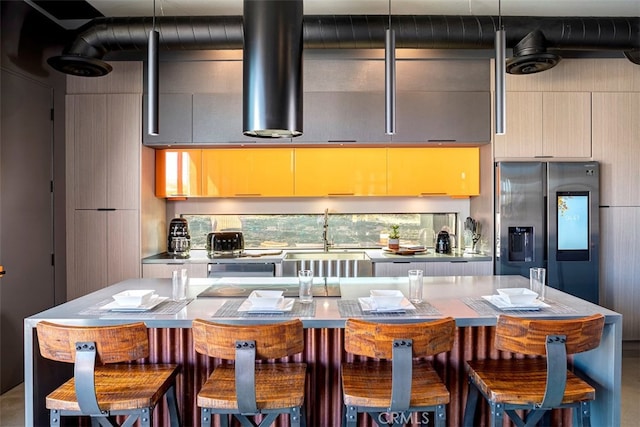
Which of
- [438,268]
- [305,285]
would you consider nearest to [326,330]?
[305,285]

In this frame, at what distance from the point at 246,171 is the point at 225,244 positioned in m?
0.74

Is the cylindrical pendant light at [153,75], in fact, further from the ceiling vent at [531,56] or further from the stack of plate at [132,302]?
the ceiling vent at [531,56]

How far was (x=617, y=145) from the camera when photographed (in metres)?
4.06

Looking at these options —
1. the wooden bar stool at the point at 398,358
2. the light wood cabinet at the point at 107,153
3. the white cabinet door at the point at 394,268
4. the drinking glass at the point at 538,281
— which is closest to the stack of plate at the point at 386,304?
the wooden bar stool at the point at 398,358

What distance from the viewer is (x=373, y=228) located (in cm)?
472

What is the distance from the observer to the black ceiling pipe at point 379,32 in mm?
3473

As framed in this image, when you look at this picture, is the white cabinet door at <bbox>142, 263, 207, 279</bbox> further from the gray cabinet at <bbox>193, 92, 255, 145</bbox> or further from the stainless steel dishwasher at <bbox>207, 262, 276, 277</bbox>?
the gray cabinet at <bbox>193, 92, 255, 145</bbox>

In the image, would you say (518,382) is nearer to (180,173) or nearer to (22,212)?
(180,173)

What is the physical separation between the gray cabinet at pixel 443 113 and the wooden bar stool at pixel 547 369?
2526 mm

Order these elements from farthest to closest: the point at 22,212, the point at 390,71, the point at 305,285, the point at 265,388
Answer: the point at 22,212 → the point at 390,71 → the point at 305,285 → the point at 265,388

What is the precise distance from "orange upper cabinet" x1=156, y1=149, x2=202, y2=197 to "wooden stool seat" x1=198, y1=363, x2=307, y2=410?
8.39 feet

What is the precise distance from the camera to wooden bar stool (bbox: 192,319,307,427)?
67.3 inches

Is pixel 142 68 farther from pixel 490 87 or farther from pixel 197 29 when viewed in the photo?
pixel 490 87

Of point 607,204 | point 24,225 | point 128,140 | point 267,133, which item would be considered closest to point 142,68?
point 128,140
